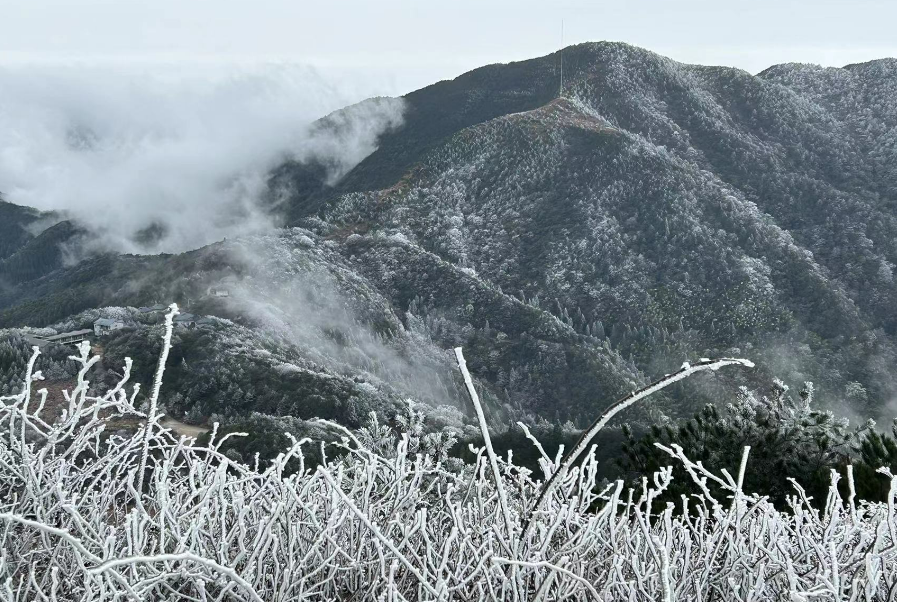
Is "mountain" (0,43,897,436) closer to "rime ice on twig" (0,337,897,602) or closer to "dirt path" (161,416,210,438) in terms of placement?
"dirt path" (161,416,210,438)

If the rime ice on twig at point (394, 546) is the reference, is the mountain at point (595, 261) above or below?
below

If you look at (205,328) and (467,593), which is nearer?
(467,593)

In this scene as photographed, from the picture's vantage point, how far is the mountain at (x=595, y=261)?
316 feet

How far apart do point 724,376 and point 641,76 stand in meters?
96.4

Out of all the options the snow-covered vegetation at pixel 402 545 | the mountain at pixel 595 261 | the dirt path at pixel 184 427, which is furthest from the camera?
the mountain at pixel 595 261

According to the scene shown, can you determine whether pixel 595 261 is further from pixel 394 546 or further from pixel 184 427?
pixel 394 546

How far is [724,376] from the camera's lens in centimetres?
9350

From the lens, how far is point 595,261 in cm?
12475

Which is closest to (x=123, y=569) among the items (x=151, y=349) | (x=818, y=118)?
(x=151, y=349)

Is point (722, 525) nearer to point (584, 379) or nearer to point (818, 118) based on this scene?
point (584, 379)

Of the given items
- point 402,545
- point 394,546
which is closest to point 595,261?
point 402,545

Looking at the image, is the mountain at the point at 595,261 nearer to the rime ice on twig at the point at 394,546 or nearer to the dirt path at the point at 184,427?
the dirt path at the point at 184,427

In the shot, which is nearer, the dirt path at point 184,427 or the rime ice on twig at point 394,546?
the rime ice on twig at point 394,546

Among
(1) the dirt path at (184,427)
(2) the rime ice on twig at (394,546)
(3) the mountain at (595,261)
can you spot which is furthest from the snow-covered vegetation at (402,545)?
(3) the mountain at (595,261)
